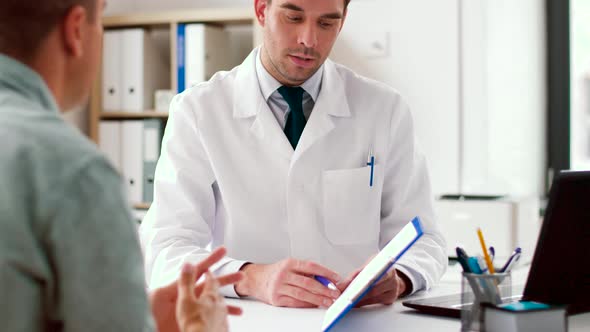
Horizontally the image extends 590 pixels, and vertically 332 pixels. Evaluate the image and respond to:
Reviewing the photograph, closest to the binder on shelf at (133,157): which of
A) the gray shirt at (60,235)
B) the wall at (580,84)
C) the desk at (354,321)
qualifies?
the wall at (580,84)

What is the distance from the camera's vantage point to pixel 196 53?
348cm

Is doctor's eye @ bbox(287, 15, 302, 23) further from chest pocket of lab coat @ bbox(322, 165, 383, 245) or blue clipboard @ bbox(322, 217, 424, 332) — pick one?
blue clipboard @ bbox(322, 217, 424, 332)

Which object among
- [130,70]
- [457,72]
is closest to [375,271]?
[457,72]

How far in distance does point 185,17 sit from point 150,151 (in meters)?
0.64

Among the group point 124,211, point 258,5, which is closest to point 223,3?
point 258,5

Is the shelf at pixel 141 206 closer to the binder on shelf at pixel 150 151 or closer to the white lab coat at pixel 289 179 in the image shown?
the binder on shelf at pixel 150 151

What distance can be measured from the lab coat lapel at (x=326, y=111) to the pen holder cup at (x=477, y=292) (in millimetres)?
715

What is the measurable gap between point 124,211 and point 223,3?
10.5ft

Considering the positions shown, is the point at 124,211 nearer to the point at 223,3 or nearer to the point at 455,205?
the point at 455,205

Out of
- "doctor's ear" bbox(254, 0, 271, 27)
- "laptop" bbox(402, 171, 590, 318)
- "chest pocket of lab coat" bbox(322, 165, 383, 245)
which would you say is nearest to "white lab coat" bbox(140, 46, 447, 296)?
"chest pocket of lab coat" bbox(322, 165, 383, 245)

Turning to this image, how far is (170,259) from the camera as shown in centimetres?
165

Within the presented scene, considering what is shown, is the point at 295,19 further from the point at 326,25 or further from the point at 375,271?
the point at 375,271

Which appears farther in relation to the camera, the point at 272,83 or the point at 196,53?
the point at 196,53

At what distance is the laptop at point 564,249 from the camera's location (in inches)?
51.0
